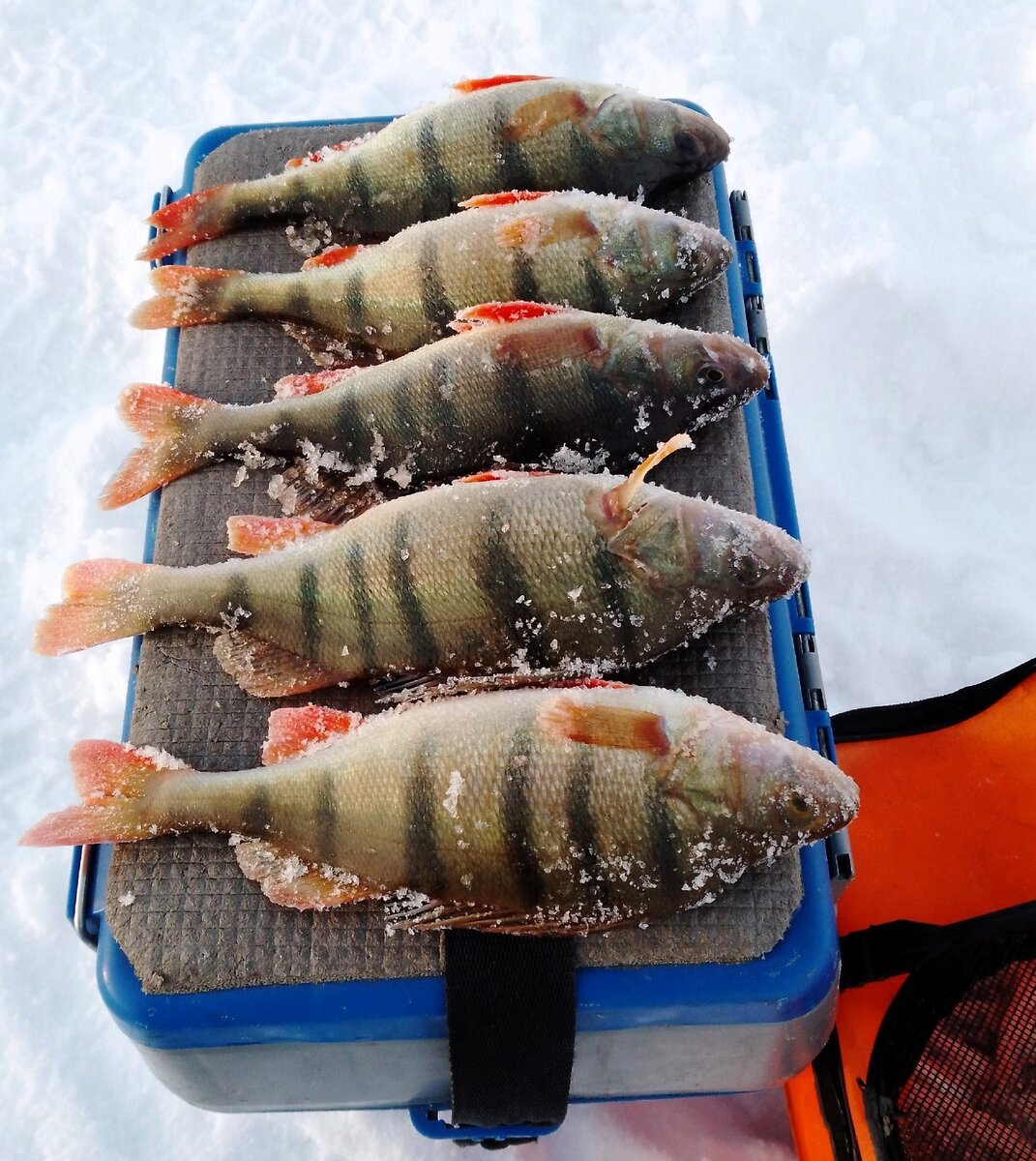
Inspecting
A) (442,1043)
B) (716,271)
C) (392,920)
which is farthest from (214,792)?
(716,271)

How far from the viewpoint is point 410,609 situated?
5.65ft

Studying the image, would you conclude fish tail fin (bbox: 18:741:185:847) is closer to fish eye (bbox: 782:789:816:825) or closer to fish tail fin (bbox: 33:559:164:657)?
fish tail fin (bbox: 33:559:164:657)

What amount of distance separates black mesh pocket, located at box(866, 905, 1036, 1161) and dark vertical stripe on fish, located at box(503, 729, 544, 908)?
2.59 ft

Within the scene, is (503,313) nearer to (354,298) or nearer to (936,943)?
(354,298)

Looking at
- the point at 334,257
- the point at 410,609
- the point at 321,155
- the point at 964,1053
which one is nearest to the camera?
the point at 410,609

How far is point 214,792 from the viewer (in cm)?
168

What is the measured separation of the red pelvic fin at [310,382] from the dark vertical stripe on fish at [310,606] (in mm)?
427

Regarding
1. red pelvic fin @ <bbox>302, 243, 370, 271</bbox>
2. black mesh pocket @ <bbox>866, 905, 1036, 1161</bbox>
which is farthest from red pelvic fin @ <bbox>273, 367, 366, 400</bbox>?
black mesh pocket @ <bbox>866, 905, 1036, 1161</bbox>

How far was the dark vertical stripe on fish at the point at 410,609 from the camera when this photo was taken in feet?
5.64

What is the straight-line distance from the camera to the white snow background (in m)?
2.41

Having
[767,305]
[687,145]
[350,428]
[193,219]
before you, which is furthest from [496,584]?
[767,305]

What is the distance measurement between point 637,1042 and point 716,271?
1.46m

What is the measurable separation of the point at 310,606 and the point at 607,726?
0.56 meters

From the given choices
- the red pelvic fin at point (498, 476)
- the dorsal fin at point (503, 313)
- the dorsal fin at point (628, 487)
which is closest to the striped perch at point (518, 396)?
the dorsal fin at point (503, 313)
